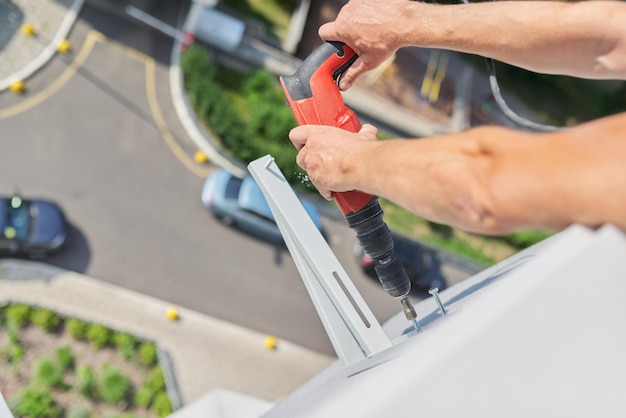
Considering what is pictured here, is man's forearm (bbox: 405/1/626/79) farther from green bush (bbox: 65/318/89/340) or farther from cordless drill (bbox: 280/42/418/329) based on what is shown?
green bush (bbox: 65/318/89/340)

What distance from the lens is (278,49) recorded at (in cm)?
1412

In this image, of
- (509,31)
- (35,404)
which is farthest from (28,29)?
(509,31)

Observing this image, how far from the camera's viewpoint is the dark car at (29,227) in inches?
431

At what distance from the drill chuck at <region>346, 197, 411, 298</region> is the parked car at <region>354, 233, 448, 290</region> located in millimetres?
8482

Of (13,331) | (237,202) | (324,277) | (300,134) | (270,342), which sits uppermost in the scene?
(300,134)

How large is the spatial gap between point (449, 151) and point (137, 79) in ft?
38.0

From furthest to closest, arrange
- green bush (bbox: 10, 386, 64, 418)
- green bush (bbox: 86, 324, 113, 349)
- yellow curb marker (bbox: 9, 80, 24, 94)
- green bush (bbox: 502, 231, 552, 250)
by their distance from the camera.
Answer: green bush (bbox: 502, 231, 552, 250) < yellow curb marker (bbox: 9, 80, 24, 94) < green bush (bbox: 86, 324, 113, 349) < green bush (bbox: 10, 386, 64, 418)

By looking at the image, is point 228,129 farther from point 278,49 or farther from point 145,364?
point 145,364

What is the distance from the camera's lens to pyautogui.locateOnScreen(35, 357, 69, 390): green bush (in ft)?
34.4

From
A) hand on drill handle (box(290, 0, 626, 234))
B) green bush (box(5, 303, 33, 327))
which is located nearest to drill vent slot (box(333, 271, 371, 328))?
hand on drill handle (box(290, 0, 626, 234))

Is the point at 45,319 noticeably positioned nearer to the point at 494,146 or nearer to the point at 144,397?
the point at 144,397

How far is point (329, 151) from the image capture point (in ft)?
12.7

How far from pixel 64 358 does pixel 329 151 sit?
30.3 feet

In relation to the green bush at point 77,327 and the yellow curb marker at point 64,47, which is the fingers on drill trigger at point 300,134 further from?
the yellow curb marker at point 64,47
